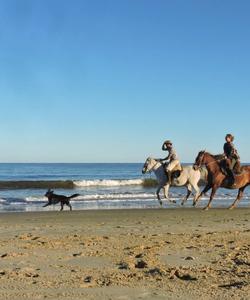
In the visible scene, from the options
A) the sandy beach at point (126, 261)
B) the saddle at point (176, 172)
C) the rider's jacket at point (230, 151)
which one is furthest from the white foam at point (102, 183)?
the sandy beach at point (126, 261)

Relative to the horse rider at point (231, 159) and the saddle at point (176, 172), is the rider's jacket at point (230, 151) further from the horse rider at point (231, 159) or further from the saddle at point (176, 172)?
the saddle at point (176, 172)

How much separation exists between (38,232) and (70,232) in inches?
28.7

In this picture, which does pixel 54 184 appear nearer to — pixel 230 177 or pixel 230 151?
pixel 230 177

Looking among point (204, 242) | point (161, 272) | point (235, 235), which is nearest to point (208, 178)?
point (235, 235)

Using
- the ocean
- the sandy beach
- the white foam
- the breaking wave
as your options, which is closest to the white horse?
the ocean

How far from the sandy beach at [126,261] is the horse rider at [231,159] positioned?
15.6 ft

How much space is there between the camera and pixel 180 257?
7.80 metres

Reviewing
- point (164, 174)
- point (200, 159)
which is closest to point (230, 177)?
point (200, 159)

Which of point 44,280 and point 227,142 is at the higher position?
point 227,142

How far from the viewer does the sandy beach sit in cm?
581

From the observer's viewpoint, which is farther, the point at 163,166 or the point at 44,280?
the point at 163,166

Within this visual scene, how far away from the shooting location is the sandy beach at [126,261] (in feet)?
19.1

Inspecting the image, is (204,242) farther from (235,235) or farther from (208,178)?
(208,178)

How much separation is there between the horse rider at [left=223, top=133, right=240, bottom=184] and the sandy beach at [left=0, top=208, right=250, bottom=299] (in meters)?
4.75
